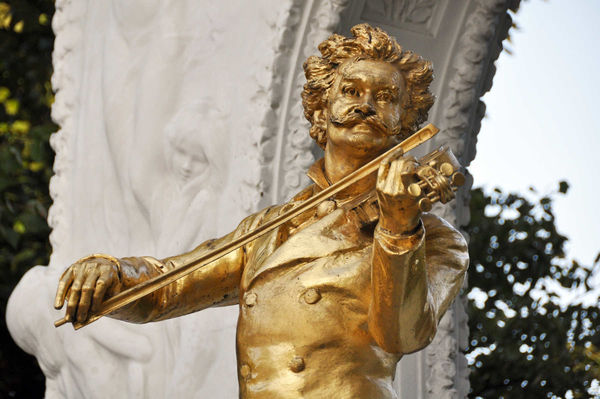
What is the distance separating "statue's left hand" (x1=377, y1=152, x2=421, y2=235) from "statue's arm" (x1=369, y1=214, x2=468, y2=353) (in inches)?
1.1

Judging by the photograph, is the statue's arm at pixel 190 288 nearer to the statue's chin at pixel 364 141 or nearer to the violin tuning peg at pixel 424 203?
the statue's chin at pixel 364 141

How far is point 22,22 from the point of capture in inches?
206

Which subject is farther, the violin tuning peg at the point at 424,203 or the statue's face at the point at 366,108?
the statue's face at the point at 366,108

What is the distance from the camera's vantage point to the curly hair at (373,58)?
2016mm

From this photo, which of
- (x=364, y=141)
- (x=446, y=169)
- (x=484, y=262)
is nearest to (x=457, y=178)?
(x=446, y=169)

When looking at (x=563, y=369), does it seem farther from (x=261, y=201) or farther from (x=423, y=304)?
(x=423, y=304)

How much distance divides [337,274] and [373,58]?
1.02ft

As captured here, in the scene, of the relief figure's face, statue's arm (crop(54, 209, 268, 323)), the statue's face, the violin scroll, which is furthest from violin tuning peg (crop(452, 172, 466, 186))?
the relief figure's face

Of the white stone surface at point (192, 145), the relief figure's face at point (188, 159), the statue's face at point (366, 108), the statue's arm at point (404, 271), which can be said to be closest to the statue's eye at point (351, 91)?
the statue's face at point (366, 108)

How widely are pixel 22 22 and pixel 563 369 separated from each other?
2.34 m

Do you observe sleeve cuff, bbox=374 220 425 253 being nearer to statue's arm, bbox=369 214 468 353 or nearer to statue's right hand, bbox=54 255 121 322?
statue's arm, bbox=369 214 468 353

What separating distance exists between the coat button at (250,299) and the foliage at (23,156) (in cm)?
280

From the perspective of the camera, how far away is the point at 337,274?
6.36ft

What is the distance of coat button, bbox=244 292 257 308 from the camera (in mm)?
1989
